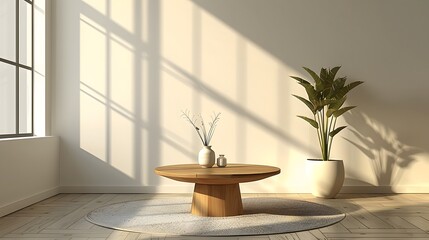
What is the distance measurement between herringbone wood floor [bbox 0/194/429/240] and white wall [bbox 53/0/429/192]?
48 centimetres

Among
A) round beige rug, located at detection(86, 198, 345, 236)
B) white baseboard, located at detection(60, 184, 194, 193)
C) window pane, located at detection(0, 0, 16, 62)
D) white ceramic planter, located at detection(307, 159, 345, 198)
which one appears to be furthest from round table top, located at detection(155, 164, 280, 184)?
window pane, located at detection(0, 0, 16, 62)

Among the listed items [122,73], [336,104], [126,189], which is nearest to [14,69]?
[122,73]

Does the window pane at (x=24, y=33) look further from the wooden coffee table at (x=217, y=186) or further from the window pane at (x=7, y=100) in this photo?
the wooden coffee table at (x=217, y=186)

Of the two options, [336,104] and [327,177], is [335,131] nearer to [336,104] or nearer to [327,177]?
[336,104]

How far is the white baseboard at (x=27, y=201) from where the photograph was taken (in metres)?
4.78

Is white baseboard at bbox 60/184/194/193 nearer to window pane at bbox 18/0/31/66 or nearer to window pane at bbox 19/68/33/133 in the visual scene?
window pane at bbox 19/68/33/133

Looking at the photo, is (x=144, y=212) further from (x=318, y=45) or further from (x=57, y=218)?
(x=318, y=45)

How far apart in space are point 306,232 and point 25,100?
3.64 m

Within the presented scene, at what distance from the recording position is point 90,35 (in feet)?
20.9

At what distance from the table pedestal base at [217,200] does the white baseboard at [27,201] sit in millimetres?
1722

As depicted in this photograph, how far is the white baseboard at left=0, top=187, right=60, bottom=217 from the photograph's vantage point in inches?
188

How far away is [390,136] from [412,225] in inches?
87.0

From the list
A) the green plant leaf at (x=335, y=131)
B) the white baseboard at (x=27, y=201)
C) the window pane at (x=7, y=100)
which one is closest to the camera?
the white baseboard at (x=27, y=201)

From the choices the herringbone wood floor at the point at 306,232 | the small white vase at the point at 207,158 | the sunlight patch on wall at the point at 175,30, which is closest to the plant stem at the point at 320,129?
the herringbone wood floor at the point at 306,232
